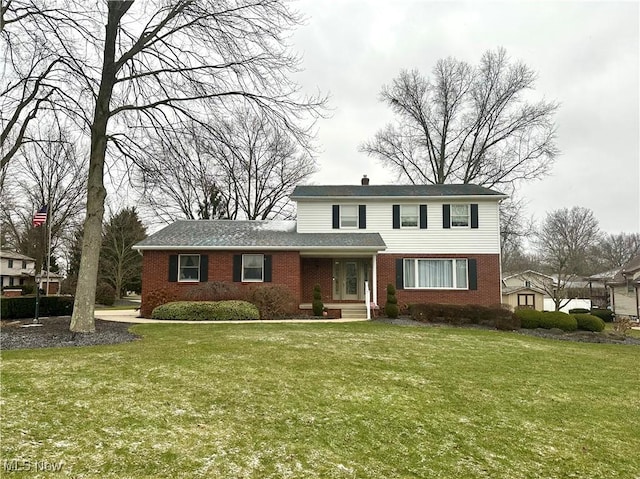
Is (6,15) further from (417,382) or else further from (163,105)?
(417,382)

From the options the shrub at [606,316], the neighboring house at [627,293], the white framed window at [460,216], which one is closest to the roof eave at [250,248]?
the white framed window at [460,216]

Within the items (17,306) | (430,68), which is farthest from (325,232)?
(430,68)

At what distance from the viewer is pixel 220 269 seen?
1886 cm

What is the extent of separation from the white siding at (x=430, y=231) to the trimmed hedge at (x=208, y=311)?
5.69m

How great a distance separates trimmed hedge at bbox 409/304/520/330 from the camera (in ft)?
50.2

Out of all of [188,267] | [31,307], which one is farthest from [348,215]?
[31,307]

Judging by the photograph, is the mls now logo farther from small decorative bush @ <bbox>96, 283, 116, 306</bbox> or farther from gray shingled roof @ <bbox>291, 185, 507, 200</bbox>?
small decorative bush @ <bbox>96, 283, 116, 306</bbox>

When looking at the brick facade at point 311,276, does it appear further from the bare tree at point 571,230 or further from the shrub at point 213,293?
the bare tree at point 571,230

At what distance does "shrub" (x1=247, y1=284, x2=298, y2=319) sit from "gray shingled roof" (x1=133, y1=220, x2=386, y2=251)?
7.06 ft

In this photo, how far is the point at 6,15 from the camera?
10.3 m

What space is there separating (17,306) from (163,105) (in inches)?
390

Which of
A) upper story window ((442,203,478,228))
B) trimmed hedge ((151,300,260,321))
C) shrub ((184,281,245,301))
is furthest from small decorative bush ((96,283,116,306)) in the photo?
upper story window ((442,203,478,228))

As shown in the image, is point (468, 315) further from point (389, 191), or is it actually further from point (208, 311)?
point (208, 311)

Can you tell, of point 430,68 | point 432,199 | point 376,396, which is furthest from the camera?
point 430,68
